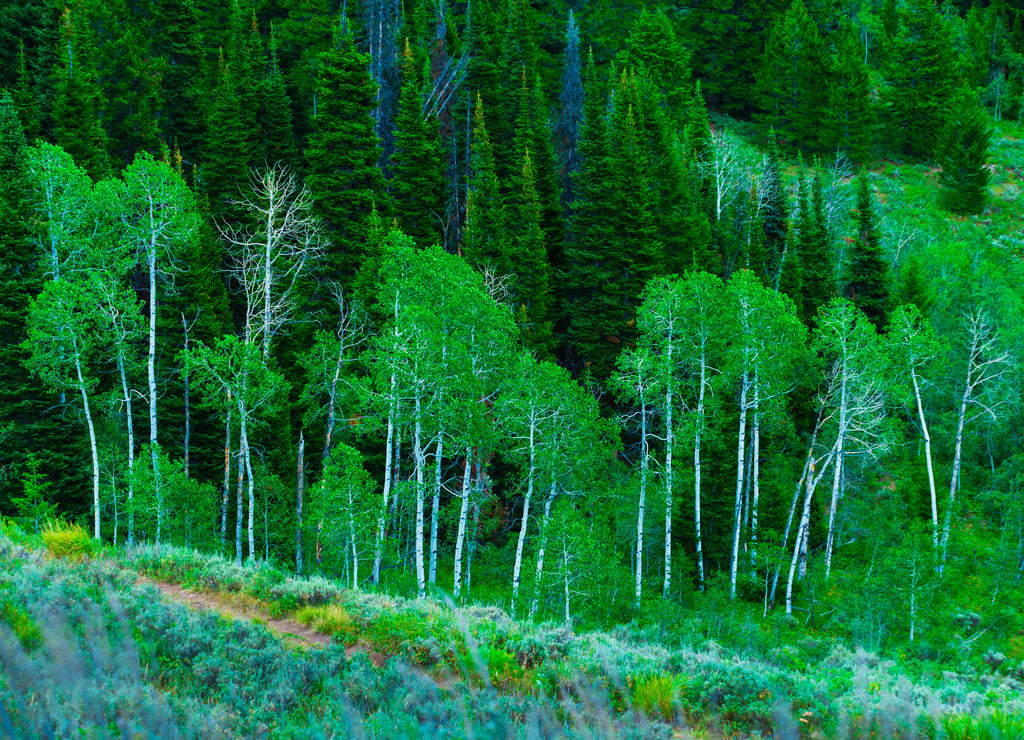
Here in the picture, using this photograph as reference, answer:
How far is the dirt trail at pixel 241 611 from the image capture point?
11.1 m

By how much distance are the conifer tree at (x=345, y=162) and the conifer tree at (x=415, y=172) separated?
3.34m

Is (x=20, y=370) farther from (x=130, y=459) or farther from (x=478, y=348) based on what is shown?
(x=478, y=348)

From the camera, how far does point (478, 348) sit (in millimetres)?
26984

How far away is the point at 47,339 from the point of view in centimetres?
2686

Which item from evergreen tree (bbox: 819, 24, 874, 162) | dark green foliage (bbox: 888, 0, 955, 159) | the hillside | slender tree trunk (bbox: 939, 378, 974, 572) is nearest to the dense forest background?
slender tree trunk (bbox: 939, 378, 974, 572)

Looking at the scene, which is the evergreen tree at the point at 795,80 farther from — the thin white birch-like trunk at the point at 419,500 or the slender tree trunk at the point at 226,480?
the slender tree trunk at the point at 226,480

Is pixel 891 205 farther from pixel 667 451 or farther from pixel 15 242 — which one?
pixel 15 242

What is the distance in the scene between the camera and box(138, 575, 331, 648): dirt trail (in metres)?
11.1

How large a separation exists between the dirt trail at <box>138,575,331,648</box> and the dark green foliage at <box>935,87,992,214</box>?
204 feet

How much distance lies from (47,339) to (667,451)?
22.9 metres

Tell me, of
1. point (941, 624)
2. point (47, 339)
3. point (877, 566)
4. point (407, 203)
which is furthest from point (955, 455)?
point (47, 339)

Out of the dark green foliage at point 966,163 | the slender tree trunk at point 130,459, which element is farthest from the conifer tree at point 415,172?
the dark green foliage at point 966,163

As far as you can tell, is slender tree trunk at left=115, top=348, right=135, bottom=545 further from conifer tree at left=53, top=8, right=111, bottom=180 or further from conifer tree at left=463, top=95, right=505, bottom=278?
conifer tree at left=463, top=95, right=505, bottom=278

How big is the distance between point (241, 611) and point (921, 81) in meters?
73.7
